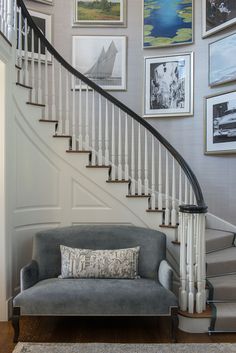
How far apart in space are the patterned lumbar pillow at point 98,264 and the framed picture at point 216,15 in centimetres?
319

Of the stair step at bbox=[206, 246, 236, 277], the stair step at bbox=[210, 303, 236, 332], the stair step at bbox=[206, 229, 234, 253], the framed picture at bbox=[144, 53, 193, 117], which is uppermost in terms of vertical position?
the framed picture at bbox=[144, 53, 193, 117]

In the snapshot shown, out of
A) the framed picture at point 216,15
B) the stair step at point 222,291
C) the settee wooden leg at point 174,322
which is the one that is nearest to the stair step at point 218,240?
the stair step at point 222,291

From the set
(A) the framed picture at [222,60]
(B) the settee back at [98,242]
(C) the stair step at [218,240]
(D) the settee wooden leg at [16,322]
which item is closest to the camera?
(D) the settee wooden leg at [16,322]

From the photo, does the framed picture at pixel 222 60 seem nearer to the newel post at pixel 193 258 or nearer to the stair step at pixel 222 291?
the newel post at pixel 193 258

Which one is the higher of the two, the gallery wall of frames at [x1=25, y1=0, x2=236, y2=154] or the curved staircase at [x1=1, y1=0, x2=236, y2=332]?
the gallery wall of frames at [x1=25, y1=0, x2=236, y2=154]

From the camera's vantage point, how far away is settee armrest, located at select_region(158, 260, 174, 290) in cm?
312

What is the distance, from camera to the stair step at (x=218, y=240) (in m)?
4.05

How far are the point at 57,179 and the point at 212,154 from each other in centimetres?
214

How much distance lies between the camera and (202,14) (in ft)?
15.8

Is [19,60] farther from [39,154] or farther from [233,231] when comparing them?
[233,231]

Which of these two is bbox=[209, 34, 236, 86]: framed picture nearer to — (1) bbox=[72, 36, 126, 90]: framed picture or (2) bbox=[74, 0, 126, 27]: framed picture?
(1) bbox=[72, 36, 126, 90]: framed picture

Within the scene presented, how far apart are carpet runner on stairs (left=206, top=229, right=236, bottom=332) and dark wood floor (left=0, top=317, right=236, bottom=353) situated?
13 centimetres

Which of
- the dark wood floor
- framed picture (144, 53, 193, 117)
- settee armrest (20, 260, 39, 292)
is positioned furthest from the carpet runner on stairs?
framed picture (144, 53, 193, 117)

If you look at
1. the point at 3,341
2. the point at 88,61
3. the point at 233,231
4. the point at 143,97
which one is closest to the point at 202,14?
the point at 143,97
